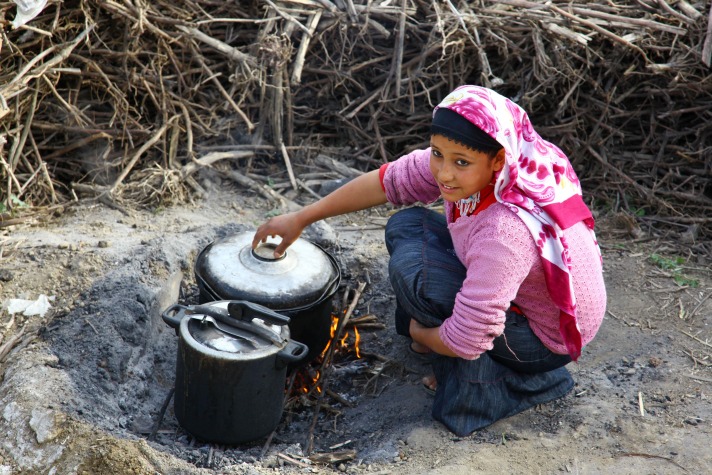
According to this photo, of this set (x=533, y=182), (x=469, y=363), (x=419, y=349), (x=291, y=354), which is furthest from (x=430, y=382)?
(x=533, y=182)

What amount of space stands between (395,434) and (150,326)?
119 cm

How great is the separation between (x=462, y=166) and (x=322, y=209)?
29.8 inches

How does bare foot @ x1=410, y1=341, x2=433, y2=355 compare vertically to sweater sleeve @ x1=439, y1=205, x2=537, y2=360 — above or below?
below

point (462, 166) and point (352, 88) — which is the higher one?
point (462, 166)

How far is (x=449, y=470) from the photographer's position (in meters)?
2.49

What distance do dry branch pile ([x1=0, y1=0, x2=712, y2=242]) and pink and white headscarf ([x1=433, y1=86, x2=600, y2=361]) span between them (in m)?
1.95

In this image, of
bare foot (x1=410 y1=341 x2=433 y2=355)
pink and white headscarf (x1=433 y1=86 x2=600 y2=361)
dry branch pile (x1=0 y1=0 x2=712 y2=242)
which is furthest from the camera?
dry branch pile (x1=0 y1=0 x2=712 y2=242)

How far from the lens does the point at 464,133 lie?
7.55 ft

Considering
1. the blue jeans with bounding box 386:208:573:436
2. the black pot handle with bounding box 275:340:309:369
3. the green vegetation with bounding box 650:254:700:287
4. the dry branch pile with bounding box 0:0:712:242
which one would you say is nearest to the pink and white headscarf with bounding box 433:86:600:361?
the blue jeans with bounding box 386:208:573:436

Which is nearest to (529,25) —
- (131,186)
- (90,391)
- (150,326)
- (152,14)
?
(152,14)

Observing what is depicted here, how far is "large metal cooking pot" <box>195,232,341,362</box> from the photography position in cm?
285

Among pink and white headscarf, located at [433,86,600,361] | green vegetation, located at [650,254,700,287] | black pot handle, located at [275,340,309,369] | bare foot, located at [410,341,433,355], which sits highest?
pink and white headscarf, located at [433,86,600,361]

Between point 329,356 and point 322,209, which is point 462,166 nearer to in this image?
point 322,209

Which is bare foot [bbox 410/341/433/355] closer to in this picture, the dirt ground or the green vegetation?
the dirt ground
